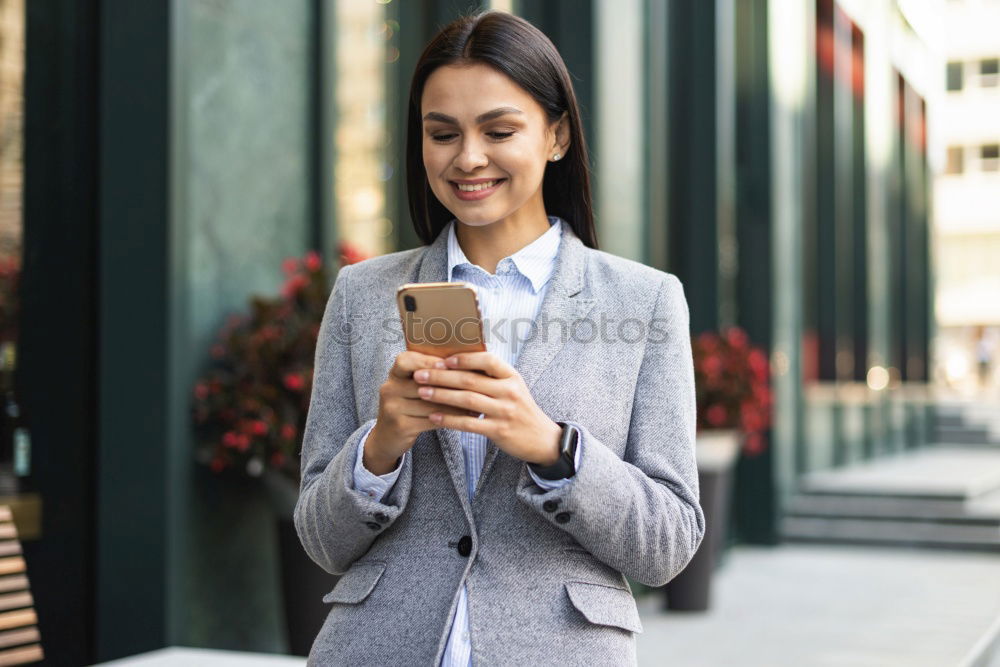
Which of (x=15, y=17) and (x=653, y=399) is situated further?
(x=15, y=17)

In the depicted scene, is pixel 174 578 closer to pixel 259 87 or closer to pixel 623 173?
pixel 259 87

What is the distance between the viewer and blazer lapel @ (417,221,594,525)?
1769mm

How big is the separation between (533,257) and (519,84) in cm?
30

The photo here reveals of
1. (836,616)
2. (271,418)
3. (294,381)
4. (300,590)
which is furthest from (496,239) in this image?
(836,616)

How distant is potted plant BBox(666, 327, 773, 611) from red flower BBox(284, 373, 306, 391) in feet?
10.6

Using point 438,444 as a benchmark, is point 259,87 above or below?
above

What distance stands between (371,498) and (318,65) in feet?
13.0

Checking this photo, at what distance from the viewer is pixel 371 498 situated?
1.73m

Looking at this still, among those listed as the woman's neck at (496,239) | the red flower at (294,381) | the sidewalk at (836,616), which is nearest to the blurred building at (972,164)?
the sidewalk at (836,616)

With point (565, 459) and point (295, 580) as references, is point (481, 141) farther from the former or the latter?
point (295, 580)

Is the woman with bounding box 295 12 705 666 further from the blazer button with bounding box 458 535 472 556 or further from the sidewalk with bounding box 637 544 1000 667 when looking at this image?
the sidewalk with bounding box 637 544 1000 667

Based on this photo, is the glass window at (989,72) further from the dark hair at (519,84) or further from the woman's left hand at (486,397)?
the woman's left hand at (486,397)

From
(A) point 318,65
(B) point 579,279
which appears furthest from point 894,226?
(B) point 579,279

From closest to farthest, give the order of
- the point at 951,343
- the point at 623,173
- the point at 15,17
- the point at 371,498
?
the point at 371,498 → the point at 15,17 → the point at 623,173 → the point at 951,343
